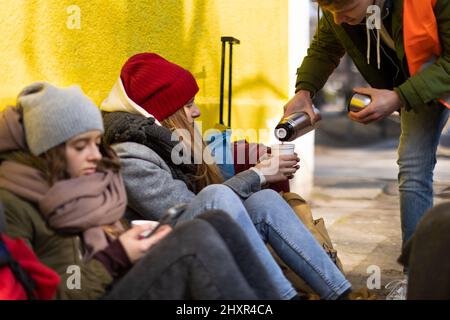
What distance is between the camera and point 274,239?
309cm

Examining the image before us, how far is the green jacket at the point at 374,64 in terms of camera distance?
322cm

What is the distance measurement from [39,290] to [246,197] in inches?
50.3

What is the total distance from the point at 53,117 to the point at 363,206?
5.02 m

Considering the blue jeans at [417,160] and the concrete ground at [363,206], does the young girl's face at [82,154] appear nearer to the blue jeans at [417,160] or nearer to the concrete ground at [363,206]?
the blue jeans at [417,160]

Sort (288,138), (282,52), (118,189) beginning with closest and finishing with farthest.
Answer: (118,189), (288,138), (282,52)

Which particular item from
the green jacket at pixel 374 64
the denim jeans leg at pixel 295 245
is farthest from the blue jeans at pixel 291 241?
the green jacket at pixel 374 64

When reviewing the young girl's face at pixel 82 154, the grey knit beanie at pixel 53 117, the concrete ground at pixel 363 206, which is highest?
the grey knit beanie at pixel 53 117

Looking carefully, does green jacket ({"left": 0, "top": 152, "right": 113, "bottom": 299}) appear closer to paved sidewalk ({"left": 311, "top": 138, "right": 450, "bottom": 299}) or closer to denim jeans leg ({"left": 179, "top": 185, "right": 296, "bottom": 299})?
denim jeans leg ({"left": 179, "top": 185, "right": 296, "bottom": 299})

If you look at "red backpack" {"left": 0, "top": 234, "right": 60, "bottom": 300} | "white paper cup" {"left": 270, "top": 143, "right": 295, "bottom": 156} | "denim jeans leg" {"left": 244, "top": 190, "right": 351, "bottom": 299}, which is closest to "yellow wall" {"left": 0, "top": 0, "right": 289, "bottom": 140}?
"white paper cup" {"left": 270, "top": 143, "right": 295, "bottom": 156}

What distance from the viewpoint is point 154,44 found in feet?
15.5

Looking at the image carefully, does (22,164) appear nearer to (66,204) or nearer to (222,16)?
(66,204)

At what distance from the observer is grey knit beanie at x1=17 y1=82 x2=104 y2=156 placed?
2326 mm

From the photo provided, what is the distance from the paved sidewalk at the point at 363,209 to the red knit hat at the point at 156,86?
4.61ft
